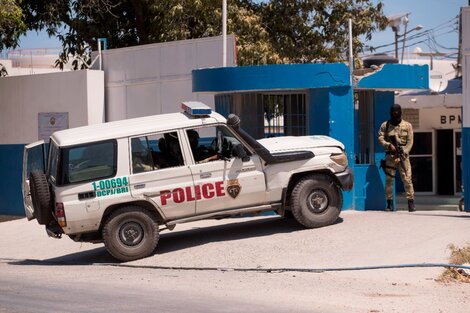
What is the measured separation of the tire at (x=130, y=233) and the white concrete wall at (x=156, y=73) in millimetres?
6241

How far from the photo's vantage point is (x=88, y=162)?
1330 centimetres

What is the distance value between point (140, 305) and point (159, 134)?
13.6 feet

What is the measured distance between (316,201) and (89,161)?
11.5 feet

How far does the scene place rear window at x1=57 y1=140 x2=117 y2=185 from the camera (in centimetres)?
1316

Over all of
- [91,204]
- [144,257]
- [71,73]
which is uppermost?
[71,73]

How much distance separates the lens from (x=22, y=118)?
76.1 ft

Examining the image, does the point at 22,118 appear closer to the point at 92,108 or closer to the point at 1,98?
the point at 1,98

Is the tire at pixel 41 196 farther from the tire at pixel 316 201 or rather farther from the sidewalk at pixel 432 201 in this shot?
the sidewalk at pixel 432 201

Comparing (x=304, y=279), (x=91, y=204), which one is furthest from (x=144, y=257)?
(x=304, y=279)

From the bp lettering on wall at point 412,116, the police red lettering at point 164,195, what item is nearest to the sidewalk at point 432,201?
the bp lettering on wall at point 412,116

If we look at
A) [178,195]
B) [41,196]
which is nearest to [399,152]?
[178,195]

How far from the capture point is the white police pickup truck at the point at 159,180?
1319cm

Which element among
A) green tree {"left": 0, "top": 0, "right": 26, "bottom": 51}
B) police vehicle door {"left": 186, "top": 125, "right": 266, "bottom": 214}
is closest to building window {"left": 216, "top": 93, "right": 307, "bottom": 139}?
police vehicle door {"left": 186, "top": 125, "right": 266, "bottom": 214}

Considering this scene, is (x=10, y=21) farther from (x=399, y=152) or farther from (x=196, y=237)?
(x=399, y=152)
